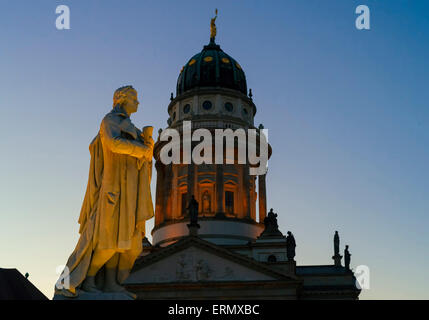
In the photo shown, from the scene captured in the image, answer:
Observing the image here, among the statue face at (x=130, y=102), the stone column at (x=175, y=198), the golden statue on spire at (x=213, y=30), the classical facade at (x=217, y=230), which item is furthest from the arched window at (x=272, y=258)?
the statue face at (x=130, y=102)

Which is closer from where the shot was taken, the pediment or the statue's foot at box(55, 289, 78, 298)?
the statue's foot at box(55, 289, 78, 298)

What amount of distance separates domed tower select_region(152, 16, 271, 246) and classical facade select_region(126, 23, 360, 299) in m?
0.10

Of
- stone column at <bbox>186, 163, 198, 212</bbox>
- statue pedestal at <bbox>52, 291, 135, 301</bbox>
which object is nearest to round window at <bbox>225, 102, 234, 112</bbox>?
stone column at <bbox>186, 163, 198, 212</bbox>

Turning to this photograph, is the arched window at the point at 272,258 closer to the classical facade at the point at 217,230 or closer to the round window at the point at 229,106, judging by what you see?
the classical facade at the point at 217,230

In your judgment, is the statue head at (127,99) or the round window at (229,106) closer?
the statue head at (127,99)

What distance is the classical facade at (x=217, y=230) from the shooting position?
47.2 m

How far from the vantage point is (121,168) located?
7488mm

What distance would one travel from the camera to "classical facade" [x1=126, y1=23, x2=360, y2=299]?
1859 inches

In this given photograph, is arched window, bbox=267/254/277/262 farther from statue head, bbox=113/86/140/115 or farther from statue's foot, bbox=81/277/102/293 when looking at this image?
statue's foot, bbox=81/277/102/293

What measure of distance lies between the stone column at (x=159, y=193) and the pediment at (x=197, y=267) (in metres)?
11.6

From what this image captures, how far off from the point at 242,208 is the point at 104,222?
52225 millimetres

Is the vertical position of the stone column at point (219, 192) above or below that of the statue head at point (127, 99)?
above
